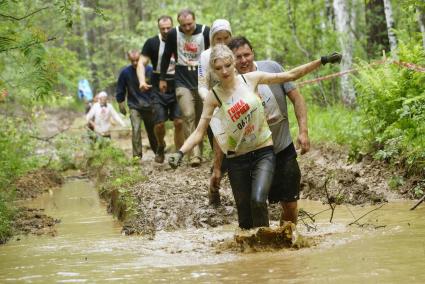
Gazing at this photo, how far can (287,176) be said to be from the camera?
682cm

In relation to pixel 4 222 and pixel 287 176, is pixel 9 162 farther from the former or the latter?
pixel 287 176

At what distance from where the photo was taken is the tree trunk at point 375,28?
52.9ft

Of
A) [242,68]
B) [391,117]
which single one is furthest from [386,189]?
[242,68]

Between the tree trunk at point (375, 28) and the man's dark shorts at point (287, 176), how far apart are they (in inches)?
380

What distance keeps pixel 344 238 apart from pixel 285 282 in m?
1.93

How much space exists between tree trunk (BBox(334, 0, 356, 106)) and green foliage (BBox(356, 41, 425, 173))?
15.0ft

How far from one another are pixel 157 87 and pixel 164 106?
415 mm

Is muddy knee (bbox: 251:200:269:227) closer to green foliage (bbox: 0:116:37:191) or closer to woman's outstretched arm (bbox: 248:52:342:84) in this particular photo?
woman's outstretched arm (bbox: 248:52:342:84)

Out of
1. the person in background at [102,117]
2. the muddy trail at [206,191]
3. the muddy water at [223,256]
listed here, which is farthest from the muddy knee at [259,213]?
the person in background at [102,117]

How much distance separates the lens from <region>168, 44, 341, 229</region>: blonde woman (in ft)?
20.9

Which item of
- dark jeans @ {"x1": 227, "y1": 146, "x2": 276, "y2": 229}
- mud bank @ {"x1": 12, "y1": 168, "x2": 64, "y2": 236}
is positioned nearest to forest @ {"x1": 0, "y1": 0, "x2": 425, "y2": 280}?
mud bank @ {"x1": 12, "y1": 168, "x2": 64, "y2": 236}

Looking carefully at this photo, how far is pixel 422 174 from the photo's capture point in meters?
9.12

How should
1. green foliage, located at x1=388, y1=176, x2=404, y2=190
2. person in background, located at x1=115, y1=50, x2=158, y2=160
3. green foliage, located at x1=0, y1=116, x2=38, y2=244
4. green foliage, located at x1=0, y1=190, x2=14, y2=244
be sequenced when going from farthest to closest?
1. person in background, located at x1=115, y1=50, x2=158, y2=160
2. green foliage, located at x1=388, y1=176, x2=404, y2=190
3. green foliage, located at x1=0, y1=116, x2=38, y2=244
4. green foliage, located at x1=0, y1=190, x2=14, y2=244

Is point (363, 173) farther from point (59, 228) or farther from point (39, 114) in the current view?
point (39, 114)
